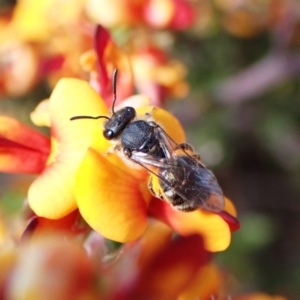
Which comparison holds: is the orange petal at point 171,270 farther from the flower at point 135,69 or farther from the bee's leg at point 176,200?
the flower at point 135,69

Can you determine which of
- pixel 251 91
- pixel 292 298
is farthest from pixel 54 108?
pixel 292 298

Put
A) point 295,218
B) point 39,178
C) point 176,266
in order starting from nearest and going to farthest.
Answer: point 176,266
point 39,178
point 295,218

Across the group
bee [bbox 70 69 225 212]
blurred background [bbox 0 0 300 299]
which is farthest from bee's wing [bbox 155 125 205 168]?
blurred background [bbox 0 0 300 299]

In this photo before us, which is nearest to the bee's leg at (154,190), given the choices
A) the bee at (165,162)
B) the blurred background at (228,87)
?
the bee at (165,162)

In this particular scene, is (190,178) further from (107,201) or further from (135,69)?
(135,69)

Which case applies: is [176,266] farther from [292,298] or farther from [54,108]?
[292,298]

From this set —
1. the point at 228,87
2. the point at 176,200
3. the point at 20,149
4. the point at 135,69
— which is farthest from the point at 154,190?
the point at 228,87

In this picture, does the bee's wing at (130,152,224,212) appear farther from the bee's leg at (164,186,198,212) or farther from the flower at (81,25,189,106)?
the flower at (81,25,189,106)
